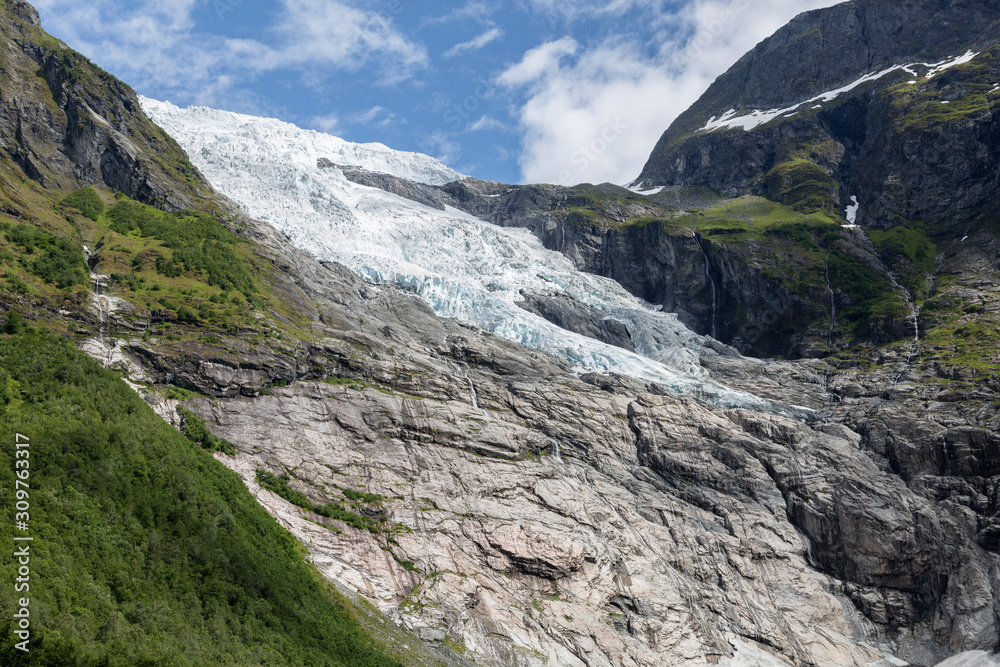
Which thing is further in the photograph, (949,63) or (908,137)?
(949,63)

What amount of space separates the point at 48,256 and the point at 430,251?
7716cm

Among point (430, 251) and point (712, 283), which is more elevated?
point (712, 283)

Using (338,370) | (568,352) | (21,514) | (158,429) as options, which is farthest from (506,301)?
(21,514)

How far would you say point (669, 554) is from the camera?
229 feet

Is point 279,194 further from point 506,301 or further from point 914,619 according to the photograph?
point 914,619

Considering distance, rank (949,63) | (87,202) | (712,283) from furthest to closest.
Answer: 1. (949,63)
2. (712,283)
3. (87,202)

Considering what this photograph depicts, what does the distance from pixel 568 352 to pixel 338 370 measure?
4373 centimetres

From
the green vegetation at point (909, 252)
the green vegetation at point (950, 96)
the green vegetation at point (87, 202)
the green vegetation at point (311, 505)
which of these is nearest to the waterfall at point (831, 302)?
the green vegetation at point (909, 252)

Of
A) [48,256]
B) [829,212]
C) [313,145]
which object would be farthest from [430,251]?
[829,212]

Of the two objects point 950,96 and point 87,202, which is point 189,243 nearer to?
point 87,202

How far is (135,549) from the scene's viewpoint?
36156 mm

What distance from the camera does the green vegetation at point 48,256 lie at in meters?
62.7

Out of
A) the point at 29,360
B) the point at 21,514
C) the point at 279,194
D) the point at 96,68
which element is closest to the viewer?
the point at 21,514

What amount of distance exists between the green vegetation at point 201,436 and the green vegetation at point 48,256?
1865cm
